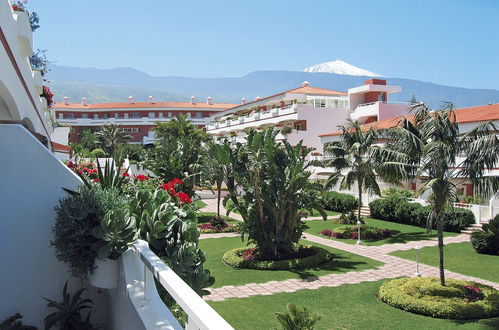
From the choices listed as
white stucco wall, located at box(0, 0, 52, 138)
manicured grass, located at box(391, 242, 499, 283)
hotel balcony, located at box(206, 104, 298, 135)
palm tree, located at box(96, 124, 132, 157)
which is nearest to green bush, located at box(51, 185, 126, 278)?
white stucco wall, located at box(0, 0, 52, 138)

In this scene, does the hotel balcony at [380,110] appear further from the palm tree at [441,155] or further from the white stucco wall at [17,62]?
the white stucco wall at [17,62]

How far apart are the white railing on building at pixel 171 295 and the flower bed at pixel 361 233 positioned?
2045 centimetres

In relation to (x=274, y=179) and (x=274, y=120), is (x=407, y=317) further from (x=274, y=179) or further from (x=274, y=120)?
(x=274, y=120)

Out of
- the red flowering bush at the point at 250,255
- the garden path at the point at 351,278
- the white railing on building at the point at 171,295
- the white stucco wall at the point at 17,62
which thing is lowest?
the garden path at the point at 351,278

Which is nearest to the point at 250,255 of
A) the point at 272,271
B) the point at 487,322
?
the point at 272,271

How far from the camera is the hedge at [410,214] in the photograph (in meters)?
25.7

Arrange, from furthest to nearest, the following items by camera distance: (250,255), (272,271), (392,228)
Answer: (392,228) < (250,255) < (272,271)

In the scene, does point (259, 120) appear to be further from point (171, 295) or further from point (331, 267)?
point (171, 295)

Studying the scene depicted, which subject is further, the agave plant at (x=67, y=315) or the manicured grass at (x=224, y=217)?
the manicured grass at (x=224, y=217)

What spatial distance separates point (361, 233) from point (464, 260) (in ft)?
20.5

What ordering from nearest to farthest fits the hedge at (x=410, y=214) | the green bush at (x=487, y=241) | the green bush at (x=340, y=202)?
the green bush at (x=487, y=241) → the hedge at (x=410, y=214) → the green bush at (x=340, y=202)

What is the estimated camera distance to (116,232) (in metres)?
5.71

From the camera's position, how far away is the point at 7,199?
6816 mm

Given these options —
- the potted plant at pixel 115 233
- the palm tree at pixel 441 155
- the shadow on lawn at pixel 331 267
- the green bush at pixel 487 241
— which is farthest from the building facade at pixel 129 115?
the potted plant at pixel 115 233
